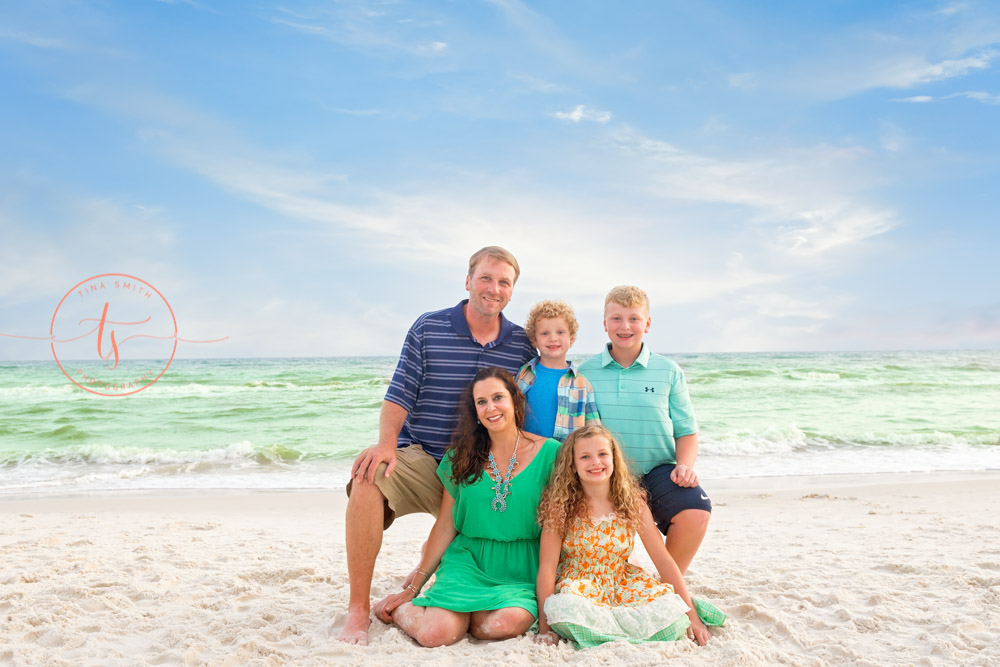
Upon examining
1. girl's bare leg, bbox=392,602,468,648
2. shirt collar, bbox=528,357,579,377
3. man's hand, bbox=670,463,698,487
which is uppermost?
shirt collar, bbox=528,357,579,377

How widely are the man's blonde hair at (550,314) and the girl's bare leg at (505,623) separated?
1.42m

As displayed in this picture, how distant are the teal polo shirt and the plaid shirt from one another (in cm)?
8

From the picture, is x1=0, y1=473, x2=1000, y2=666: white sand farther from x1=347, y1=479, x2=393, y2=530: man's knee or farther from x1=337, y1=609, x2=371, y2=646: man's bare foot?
x1=347, y1=479, x2=393, y2=530: man's knee

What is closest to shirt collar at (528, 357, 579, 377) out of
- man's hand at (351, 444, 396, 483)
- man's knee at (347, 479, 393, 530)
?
man's hand at (351, 444, 396, 483)

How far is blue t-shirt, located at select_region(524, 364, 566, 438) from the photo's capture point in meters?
3.61

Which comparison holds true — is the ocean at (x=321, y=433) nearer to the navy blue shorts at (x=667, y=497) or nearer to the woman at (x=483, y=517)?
the woman at (x=483, y=517)

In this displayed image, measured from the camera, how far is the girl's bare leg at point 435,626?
3.09m

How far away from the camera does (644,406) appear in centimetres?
362

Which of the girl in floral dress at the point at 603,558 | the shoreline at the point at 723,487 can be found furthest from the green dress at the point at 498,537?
the shoreline at the point at 723,487

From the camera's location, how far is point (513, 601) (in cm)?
310

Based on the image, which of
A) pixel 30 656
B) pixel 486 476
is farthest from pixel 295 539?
pixel 486 476

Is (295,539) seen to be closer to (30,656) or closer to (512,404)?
(30,656)

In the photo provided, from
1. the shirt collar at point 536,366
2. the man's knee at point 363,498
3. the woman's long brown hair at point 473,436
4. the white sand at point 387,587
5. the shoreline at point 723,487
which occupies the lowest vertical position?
the shoreline at point 723,487

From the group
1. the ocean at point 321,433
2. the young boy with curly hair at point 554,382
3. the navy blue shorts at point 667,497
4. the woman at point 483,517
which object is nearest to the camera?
the woman at point 483,517
